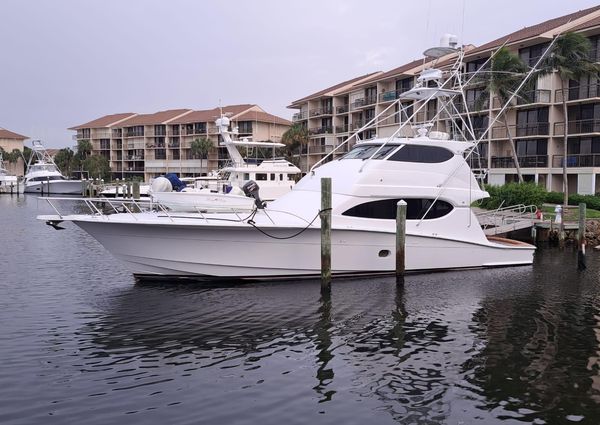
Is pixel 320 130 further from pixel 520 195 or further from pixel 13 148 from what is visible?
pixel 13 148

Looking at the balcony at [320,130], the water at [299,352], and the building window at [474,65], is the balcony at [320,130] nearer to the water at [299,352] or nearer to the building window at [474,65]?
the building window at [474,65]

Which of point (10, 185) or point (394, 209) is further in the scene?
point (10, 185)

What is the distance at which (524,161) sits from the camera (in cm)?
4466

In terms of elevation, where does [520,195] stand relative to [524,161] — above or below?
below

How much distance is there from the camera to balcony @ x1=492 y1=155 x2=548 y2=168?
43.4 m

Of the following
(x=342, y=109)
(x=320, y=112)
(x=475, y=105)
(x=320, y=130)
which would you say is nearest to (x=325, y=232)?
(x=475, y=105)

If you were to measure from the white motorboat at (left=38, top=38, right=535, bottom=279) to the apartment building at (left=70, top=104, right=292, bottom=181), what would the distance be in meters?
66.1

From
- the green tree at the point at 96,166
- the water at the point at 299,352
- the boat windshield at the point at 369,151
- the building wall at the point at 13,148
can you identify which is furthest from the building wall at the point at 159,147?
the water at the point at 299,352

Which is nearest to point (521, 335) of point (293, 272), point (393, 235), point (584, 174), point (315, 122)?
point (393, 235)

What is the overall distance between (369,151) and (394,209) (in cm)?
240

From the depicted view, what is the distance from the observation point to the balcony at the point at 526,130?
143ft

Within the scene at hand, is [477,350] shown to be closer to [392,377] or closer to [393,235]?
[392,377]

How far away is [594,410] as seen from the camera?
8820 millimetres

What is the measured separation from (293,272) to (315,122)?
59245 mm
